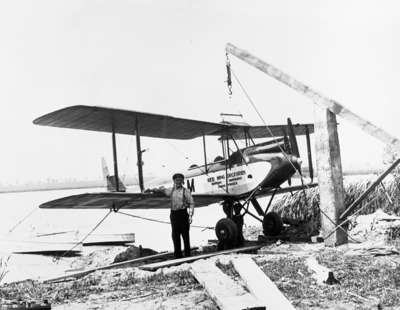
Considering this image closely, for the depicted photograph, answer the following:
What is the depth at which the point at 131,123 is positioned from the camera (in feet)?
37.4

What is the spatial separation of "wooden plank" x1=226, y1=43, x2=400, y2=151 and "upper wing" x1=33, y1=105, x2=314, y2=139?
3.60ft

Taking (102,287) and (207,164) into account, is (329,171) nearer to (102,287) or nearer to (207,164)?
(207,164)

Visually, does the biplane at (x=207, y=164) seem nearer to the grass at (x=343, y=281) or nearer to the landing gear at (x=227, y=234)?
the landing gear at (x=227, y=234)

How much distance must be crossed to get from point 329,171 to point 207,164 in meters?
3.85

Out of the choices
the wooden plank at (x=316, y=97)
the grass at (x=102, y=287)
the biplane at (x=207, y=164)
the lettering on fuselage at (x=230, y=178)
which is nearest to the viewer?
the grass at (x=102, y=287)

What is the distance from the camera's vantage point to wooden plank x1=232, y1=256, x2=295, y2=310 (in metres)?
4.56

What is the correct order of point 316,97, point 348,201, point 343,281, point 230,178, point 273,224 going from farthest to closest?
point 348,201 < point 273,224 < point 230,178 < point 316,97 < point 343,281

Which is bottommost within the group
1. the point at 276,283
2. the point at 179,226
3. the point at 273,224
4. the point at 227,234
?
the point at 273,224

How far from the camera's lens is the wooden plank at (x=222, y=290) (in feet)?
14.5

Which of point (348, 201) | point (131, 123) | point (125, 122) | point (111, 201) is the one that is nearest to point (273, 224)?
point (348, 201)

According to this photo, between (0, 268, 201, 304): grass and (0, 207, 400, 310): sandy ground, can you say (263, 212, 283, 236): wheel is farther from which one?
(0, 268, 201, 304): grass

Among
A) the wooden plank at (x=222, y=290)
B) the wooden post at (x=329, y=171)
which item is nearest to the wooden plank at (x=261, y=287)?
the wooden plank at (x=222, y=290)

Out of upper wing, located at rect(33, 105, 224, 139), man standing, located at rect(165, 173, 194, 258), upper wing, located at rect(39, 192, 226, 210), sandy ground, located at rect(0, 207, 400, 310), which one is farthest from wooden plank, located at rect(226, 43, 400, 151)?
upper wing, located at rect(39, 192, 226, 210)

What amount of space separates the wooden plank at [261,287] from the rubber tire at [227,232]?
3579 millimetres
